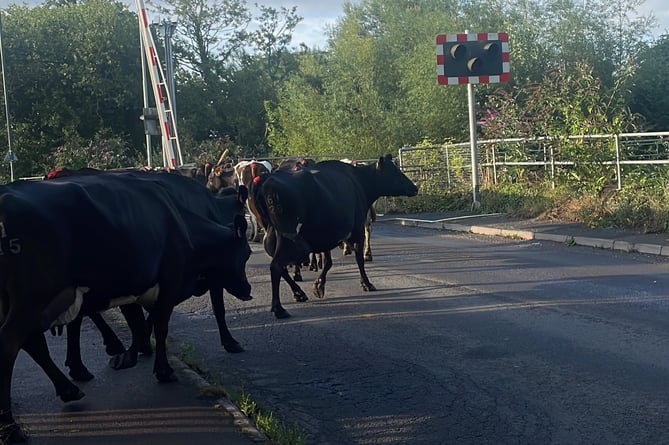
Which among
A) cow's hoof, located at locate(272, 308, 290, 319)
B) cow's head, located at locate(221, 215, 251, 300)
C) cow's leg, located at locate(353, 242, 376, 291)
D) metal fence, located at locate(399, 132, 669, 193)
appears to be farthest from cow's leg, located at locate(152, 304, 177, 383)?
metal fence, located at locate(399, 132, 669, 193)

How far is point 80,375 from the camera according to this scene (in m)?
6.91

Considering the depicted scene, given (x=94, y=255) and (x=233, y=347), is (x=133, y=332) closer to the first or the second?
(x=233, y=347)

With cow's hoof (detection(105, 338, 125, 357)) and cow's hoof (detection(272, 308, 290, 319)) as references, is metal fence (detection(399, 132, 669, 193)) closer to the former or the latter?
cow's hoof (detection(272, 308, 290, 319))

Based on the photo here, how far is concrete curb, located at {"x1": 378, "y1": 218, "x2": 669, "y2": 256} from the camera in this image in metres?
13.2

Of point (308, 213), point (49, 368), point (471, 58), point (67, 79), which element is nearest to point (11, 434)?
point (49, 368)

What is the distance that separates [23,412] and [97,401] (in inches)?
20.3

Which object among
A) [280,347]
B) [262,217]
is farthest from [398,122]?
[280,347]

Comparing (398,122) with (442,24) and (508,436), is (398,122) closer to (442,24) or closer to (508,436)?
(442,24)

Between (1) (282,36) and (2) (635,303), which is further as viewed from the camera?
(1) (282,36)

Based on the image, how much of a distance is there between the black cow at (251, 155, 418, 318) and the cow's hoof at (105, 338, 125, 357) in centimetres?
215

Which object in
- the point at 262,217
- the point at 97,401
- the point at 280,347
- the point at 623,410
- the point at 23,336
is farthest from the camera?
the point at 262,217

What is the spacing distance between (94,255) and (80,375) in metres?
1.60

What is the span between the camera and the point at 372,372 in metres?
7.06

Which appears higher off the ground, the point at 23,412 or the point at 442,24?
the point at 442,24
